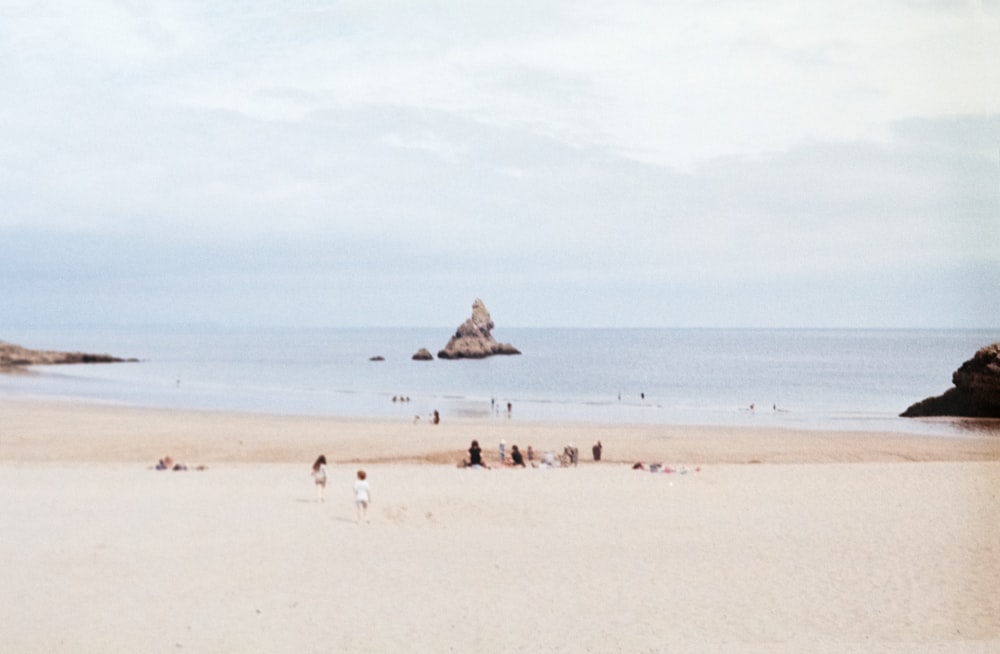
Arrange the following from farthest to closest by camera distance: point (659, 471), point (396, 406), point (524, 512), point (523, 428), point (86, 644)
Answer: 1. point (396, 406)
2. point (523, 428)
3. point (659, 471)
4. point (524, 512)
5. point (86, 644)

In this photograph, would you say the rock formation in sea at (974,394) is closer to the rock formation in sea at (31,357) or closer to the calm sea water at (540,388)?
the calm sea water at (540,388)

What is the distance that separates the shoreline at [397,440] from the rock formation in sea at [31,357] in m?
57.3

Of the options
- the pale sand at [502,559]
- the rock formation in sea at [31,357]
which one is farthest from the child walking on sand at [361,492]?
the rock formation in sea at [31,357]

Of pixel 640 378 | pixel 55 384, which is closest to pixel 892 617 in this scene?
pixel 55 384

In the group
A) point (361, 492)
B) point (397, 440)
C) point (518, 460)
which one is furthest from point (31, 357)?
point (361, 492)

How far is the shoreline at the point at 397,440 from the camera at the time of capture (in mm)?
32062

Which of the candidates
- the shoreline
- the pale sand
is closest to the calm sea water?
the shoreline

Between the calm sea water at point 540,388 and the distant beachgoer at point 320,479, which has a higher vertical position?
the calm sea water at point 540,388

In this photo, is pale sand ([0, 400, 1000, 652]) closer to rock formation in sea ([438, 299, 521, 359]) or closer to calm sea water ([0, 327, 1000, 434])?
calm sea water ([0, 327, 1000, 434])

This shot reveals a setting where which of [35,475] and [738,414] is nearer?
[35,475]

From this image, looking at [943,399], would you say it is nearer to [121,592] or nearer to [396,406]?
[396,406]

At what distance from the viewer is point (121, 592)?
530 inches

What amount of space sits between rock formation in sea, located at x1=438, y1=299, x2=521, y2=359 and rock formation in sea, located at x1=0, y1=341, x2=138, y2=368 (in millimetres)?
46500

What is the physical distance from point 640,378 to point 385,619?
82.2 m
